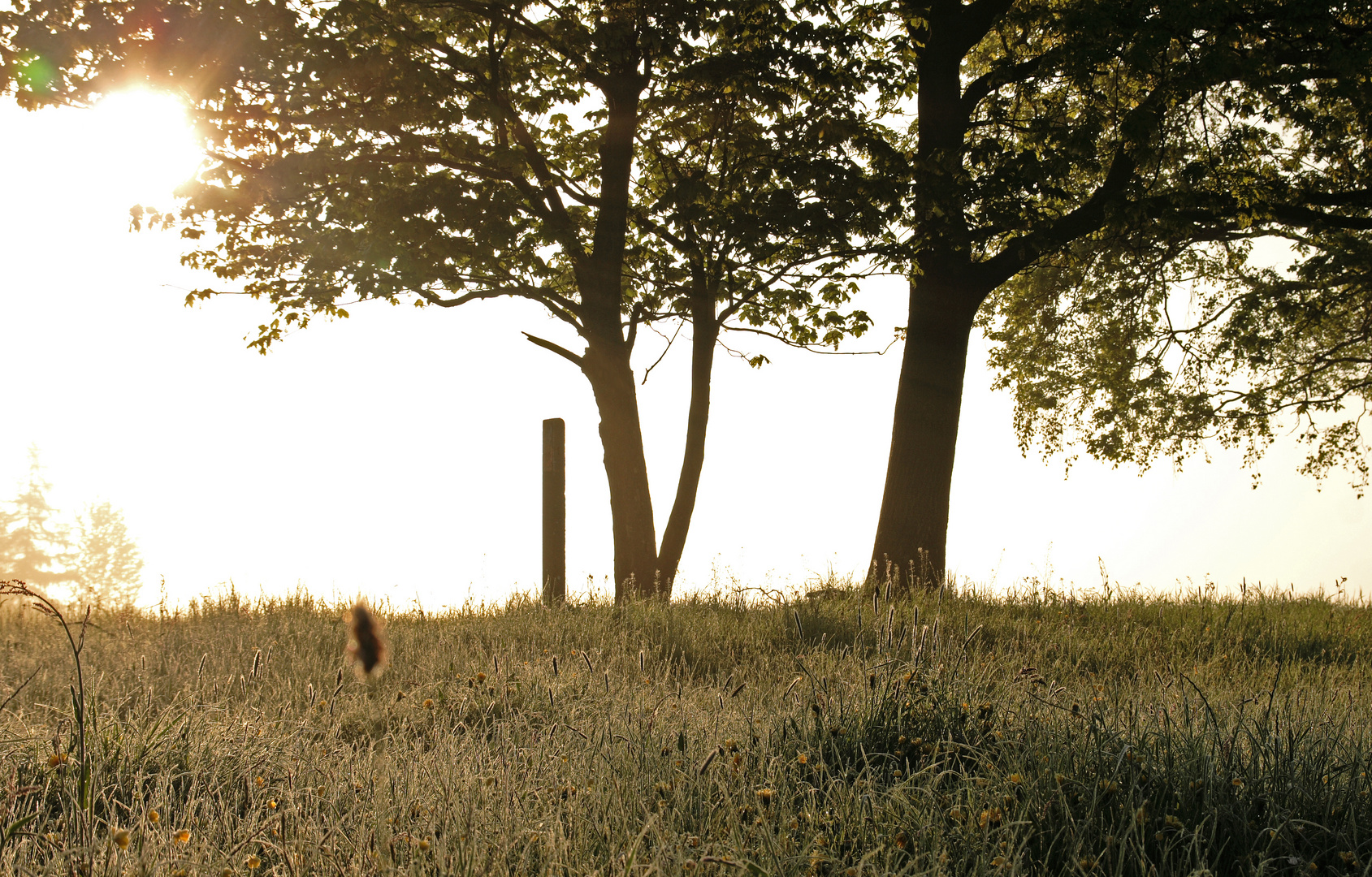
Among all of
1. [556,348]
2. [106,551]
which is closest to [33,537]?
[106,551]

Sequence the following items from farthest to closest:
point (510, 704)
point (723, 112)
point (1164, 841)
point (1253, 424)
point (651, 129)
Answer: point (1253, 424), point (651, 129), point (723, 112), point (510, 704), point (1164, 841)

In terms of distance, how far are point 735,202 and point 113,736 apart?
8.73m

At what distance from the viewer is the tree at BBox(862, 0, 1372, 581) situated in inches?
391

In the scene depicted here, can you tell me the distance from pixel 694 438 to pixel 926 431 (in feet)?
10.9

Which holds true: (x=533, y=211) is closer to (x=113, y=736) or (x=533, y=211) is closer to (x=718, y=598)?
(x=718, y=598)

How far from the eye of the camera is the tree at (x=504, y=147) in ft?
31.6

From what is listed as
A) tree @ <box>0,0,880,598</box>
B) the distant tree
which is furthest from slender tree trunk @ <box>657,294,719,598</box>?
the distant tree

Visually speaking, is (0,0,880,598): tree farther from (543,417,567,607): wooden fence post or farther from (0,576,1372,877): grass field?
(0,576,1372,877): grass field

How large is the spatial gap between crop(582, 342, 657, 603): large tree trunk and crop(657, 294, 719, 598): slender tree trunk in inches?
25.5

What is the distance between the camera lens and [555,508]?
1095 cm

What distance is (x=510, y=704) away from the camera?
500 cm

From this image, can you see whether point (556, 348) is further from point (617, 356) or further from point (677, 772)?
point (677, 772)

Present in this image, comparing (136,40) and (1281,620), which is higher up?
(136,40)

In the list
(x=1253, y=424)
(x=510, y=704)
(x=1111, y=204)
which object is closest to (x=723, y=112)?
(x=1111, y=204)
